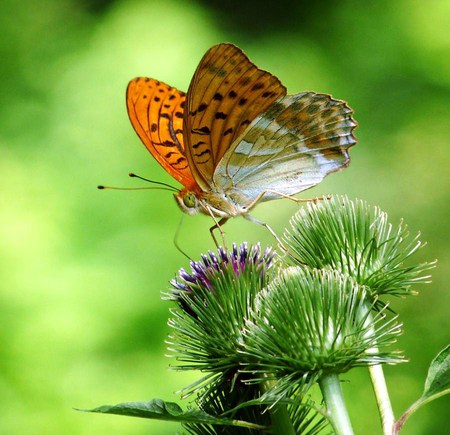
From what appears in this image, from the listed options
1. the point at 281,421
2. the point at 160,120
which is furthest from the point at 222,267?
the point at 160,120

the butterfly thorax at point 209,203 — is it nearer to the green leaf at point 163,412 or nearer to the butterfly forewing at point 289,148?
the butterfly forewing at point 289,148

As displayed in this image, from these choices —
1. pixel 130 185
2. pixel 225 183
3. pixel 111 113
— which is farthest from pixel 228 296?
pixel 111 113

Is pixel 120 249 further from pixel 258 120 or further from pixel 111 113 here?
pixel 258 120

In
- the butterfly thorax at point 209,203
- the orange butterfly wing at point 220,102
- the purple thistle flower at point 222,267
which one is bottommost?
the purple thistle flower at point 222,267

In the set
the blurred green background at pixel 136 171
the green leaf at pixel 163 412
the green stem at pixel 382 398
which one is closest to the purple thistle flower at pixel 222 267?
the green stem at pixel 382 398

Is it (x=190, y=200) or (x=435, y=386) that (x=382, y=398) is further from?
(x=190, y=200)

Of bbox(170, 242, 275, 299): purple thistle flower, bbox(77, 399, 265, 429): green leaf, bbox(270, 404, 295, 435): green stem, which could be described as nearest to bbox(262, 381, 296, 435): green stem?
bbox(270, 404, 295, 435): green stem

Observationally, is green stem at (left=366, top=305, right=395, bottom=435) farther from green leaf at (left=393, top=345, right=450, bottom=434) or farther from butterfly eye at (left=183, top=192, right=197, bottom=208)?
butterfly eye at (left=183, top=192, right=197, bottom=208)
